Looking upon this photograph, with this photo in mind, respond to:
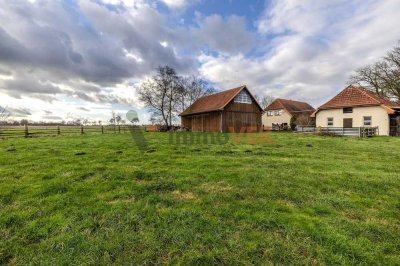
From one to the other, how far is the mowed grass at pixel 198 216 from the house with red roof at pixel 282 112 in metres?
35.4

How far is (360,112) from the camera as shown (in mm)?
24391

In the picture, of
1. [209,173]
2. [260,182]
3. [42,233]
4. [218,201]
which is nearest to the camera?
[42,233]

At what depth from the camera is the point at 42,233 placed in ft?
9.94

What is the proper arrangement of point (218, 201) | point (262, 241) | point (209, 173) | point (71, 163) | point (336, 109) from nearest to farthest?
1. point (262, 241)
2. point (218, 201)
3. point (209, 173)
4. point (71, 163)
5. point (336, 109)

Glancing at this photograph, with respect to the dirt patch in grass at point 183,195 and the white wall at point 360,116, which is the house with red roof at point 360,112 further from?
the dirt patch in grass at point 183,195

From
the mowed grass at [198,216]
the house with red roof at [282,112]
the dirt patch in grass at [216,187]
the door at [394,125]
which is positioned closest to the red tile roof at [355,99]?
the door at [394,125]

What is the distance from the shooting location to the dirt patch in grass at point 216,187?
4621mm

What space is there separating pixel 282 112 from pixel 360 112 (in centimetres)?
1784

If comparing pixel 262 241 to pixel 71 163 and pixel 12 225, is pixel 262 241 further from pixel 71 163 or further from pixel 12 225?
pixel 71 163

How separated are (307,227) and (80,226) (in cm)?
330

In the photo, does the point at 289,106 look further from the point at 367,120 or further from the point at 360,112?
the point at 367,120

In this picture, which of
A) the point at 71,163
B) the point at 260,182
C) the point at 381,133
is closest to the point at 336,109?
the point at 381,133

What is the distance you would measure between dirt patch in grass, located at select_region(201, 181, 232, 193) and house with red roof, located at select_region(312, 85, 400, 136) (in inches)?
1005

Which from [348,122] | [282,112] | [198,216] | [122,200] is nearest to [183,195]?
[198,216]
